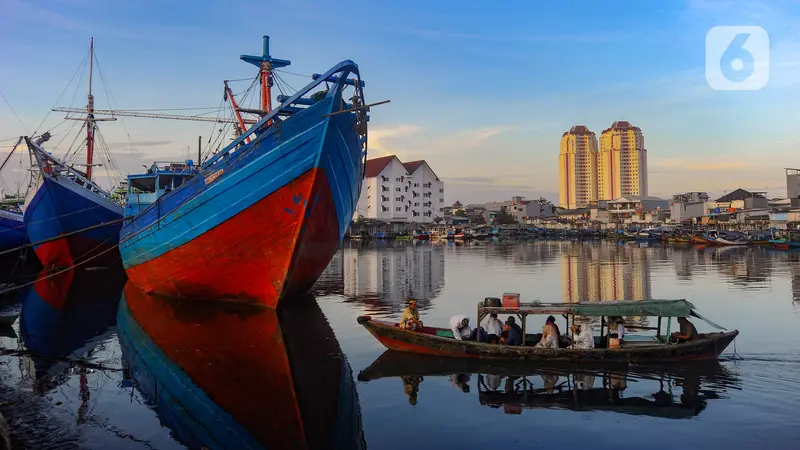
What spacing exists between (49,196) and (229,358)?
23.6 meters

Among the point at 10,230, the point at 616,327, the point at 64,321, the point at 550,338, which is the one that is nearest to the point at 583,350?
the point at 550,338

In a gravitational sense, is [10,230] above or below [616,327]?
above

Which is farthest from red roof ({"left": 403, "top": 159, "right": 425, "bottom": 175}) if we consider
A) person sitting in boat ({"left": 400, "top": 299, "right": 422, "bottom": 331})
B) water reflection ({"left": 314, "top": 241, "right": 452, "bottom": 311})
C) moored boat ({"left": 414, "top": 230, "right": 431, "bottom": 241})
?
person sitting in boat ({"left": 400, "top": 299, "right": 422, "bottom": 331})

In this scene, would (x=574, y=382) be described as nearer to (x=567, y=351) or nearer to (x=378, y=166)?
(x=567, y=351)

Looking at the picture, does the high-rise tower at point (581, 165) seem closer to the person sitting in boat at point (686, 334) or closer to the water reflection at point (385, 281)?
the water reflection at point (385, 281)

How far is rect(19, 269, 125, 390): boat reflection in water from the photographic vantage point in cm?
1317

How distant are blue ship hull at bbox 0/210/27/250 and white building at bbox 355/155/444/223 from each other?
50.6m

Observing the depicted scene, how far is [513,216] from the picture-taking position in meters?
126

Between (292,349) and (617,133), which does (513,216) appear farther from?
(292,349)

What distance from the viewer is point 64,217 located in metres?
31.8

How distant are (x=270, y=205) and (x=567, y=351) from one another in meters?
10.2

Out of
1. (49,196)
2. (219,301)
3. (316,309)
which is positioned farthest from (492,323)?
(49,196)

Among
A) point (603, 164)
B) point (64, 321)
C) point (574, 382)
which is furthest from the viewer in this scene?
point (603, 164)

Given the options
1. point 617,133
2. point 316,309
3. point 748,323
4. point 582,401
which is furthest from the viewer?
point 617,133
